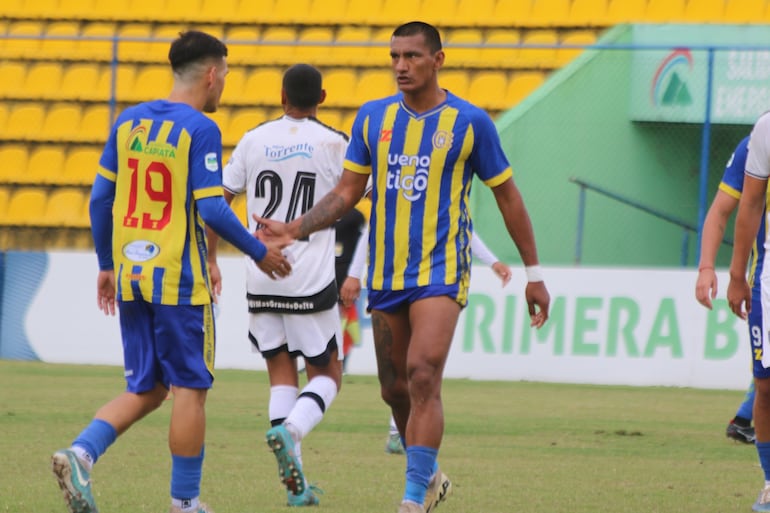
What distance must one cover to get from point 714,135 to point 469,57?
3.55 m

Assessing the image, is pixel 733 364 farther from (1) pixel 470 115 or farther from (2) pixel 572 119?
(1) pixel 470 115

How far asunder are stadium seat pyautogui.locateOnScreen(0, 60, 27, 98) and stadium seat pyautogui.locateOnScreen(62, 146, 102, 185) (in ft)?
4.42

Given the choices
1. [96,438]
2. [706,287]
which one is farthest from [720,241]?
[96,438]

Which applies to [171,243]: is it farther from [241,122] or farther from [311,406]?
Answer: [241,122]

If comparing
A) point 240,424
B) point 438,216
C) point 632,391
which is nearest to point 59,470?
point 438,216

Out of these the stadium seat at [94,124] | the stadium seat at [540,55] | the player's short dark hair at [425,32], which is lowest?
the player's short dark hair at [425,32]

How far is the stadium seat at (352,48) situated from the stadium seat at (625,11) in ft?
10.0

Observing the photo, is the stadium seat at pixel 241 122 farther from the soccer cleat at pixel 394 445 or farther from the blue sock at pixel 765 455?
the blue sock at pixel 765 455

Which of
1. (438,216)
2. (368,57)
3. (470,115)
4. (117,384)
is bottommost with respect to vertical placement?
(117,384)

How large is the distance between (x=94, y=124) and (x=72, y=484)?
46.4ft

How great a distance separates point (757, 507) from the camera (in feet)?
22.0

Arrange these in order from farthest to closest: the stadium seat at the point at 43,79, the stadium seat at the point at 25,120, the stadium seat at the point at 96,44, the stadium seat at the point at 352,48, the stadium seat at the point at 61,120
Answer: the stadium seat at the point at 96,44, the stadium seat at the point at 43,79, the stadium seat at the point at 25,120, the stadium seat at the point at 61,120, the stadium seat at the point at 352,48

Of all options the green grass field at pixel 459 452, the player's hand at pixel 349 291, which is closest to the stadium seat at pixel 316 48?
the green grass field at pixel 459 452

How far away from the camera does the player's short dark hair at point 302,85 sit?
7.17 meters
